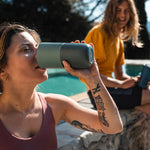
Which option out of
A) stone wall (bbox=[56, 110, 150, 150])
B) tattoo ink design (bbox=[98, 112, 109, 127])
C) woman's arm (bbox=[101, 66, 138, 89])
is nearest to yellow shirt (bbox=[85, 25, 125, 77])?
woman's arm (bbox=[101, 66, 138, 89])

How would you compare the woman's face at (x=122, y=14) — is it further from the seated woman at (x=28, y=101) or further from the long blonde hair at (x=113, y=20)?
the seated woman at (x=28, y=101)

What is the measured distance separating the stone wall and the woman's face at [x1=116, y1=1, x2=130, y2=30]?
1.18 meters

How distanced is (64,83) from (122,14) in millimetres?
7058

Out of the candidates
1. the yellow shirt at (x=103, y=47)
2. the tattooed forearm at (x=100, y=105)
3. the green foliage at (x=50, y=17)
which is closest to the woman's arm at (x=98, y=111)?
the tattooed forearm at (x=100, y=105)

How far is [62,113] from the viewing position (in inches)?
66.5

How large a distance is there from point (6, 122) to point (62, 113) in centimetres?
46

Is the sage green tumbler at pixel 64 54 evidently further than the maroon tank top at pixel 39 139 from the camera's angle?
No

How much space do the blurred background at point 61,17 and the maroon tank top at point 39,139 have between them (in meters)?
15.1

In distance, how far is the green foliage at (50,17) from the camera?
636 inches

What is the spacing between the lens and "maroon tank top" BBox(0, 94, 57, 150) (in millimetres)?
1276

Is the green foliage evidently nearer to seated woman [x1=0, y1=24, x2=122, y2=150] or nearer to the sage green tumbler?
seated woman [x1=0, y1=24, x2=122, y2=150]

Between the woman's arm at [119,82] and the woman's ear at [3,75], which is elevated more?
the woman's ear at [3,75]

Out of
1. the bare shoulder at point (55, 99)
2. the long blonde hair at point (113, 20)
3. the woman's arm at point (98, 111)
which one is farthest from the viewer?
the long blonde hair at point (113, 20)

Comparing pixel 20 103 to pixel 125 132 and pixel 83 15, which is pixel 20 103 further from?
pixel 83 15
